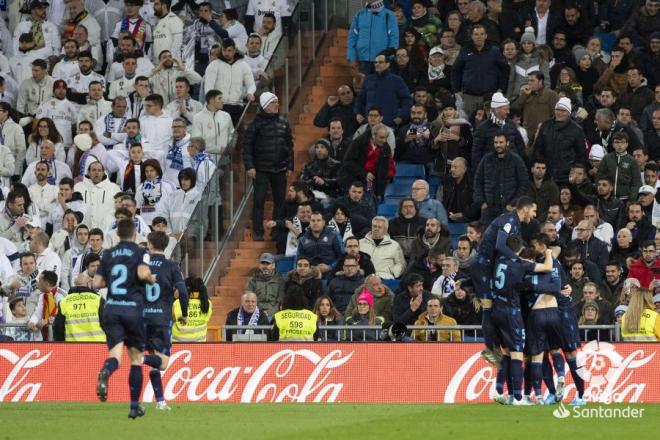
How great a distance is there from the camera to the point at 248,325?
69.6 feet

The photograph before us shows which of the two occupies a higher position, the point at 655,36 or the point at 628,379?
the point at 655,36

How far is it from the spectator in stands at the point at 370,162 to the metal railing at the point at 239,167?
5.64 ft

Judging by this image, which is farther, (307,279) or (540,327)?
(307,279)

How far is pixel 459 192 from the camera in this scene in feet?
80.5

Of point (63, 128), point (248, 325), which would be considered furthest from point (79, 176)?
point (248, 325)

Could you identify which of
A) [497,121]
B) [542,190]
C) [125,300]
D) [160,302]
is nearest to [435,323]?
[542,190]

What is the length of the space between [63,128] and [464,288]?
30.3 feet

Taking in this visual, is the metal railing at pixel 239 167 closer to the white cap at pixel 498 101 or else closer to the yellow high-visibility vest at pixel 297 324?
the yellow high-visibility vest at pixel 297 324

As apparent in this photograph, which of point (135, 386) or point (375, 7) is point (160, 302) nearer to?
point (135, 386)

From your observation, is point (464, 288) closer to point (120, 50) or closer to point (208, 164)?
point (208, 164)

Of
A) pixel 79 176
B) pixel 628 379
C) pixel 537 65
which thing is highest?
pixel 537 65

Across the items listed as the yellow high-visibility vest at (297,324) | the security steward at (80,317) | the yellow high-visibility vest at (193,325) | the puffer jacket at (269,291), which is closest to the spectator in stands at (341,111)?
the puffer jacket at (269,291)

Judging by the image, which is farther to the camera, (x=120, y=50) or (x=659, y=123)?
(x=120, y=50)

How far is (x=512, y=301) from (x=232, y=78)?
10.5m
